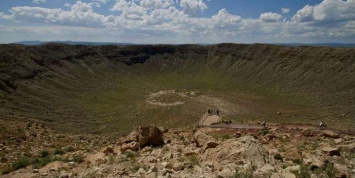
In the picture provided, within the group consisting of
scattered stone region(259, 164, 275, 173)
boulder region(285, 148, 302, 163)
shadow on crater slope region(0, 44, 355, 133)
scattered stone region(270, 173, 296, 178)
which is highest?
scattered stone region(270, 173, 296, 178)

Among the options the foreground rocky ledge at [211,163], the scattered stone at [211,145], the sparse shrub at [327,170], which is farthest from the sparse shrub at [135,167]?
the sparse shrub at [327,170]

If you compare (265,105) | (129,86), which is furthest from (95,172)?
(129,86)

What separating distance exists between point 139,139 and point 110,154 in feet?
6.94

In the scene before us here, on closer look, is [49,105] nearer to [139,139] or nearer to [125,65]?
[139,139]

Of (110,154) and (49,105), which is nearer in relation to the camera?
(110,154)

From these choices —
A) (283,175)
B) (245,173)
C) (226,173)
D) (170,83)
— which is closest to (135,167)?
(226,173)

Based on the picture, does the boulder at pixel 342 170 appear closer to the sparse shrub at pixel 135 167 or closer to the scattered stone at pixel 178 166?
the scattered stone at pixel 178 166

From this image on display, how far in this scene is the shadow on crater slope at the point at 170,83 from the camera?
2153 inches

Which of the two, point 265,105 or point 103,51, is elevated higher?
point 103,51

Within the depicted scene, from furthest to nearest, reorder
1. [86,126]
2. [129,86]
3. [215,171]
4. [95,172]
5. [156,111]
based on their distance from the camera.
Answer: [129,86] < [156,111] < [86,126] < [95,172] < [215,171]

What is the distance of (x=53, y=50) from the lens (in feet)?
319

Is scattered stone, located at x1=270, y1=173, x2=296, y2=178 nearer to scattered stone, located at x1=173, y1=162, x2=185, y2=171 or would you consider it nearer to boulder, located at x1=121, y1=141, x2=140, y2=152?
scattered stone, located at x1=173, y1=162, x2=185, y2=171

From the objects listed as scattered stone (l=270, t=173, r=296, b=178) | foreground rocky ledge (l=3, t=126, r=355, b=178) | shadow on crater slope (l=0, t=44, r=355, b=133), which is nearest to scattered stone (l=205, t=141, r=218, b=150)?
foreground rocky ledge (l=3, t=126, r=355, b=178)

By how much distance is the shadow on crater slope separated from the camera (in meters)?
54.7
